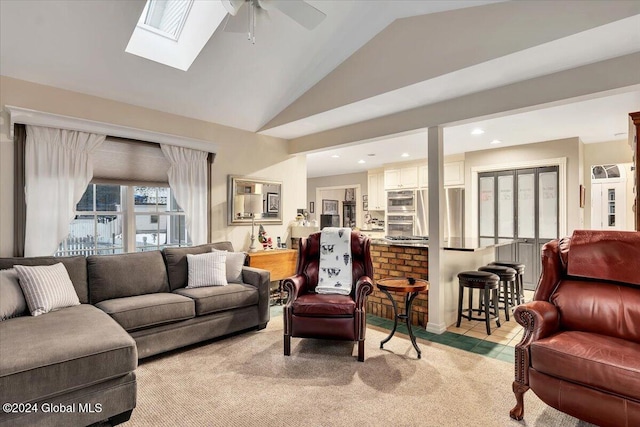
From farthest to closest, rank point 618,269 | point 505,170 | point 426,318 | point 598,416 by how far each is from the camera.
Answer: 1. point 505,170
2. point 426,318
3. point 618,269
4. point 598,416

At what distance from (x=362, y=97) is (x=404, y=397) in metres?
2.71

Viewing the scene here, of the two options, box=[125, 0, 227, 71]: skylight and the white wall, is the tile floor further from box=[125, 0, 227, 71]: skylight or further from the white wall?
box=[125, 0, 227, 71]: skylight

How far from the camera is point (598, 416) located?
1.73m

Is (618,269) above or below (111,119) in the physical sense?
below

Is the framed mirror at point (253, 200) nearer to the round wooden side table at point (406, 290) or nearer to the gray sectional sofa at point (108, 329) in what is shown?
the gray sectional sofa at point (108, 329)

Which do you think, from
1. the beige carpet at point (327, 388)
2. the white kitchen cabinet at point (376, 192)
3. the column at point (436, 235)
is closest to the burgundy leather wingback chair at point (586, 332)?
the beige carpet at point (327, 388)

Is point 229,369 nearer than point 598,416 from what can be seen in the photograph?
No

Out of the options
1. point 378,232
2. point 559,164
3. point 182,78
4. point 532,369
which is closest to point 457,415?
point 532,369

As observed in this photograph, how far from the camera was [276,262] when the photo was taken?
450 centimetres

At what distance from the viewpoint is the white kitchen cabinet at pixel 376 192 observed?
7855 millimetres

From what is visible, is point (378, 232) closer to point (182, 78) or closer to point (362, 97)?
point (362, 97)

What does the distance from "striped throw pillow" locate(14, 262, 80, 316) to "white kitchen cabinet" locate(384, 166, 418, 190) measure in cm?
592

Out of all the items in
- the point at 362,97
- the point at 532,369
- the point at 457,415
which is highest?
the point at 362,97

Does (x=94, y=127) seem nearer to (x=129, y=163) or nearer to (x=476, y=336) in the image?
(x=129, y=163)
